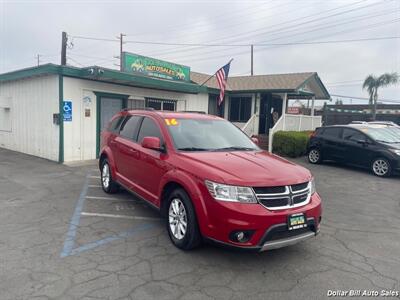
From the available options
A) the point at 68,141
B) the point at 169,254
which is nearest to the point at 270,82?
the point at 68,141

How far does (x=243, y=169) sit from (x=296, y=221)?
2.69ft

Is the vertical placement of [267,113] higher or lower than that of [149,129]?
higher

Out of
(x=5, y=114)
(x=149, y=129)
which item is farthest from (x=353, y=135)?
(x=5, y=114)

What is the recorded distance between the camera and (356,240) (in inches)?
181

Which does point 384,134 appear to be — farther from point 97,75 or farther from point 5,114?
point 5,114

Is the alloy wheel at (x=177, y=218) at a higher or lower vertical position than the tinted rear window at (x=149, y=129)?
lower

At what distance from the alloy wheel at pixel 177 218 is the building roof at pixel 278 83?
42.2 ft

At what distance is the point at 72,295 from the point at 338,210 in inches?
197

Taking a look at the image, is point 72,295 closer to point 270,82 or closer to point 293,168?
point 293,168

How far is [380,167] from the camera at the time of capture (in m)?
9.89

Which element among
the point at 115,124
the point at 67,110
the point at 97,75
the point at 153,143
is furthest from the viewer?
the point at 67,110

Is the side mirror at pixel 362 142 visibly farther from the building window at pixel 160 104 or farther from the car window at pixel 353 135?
the building window at pixel 160 104

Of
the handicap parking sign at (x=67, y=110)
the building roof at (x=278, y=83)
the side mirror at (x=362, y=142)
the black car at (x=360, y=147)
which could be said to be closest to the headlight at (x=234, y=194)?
the black car at (x=360, y=147)

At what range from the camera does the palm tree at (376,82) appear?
102ft
